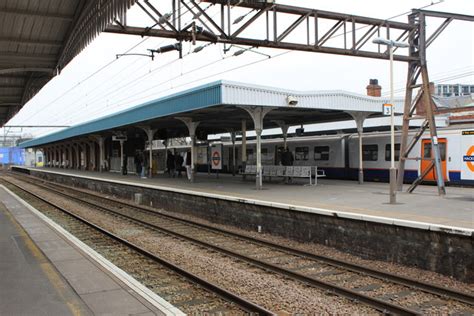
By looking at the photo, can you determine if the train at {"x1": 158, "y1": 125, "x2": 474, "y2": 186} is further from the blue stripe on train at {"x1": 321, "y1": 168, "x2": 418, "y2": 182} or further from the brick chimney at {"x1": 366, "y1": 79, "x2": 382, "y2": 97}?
the brick chimney at {"x1": 366, "y1": 79, "x2": 382, "y2": 97}

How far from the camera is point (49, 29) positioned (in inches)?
388

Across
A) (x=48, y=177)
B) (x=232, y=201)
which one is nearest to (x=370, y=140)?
(x=232, y=201)

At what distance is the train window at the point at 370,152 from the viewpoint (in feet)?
70.2

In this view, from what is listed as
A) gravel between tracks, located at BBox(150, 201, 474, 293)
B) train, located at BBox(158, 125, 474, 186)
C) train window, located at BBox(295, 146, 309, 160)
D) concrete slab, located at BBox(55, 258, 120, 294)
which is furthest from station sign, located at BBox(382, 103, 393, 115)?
train window, located at BBox(295, 146, 309, 160)

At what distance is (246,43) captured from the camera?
11961 mm

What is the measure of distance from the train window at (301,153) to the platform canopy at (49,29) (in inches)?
610

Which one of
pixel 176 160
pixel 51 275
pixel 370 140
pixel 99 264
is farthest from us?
pixel 176 160

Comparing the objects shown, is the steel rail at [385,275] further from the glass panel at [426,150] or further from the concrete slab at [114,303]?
the glass panel at [426,150]

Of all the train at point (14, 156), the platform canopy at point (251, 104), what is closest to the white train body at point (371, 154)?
the platform canopy at point (251, 104)

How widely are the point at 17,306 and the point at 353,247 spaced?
659cm

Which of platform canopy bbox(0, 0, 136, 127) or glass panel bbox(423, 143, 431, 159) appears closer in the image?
platform canopy bbox(0, 0, 136, 127)

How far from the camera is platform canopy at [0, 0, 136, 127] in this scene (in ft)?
27.4

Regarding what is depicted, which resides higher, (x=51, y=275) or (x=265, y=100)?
(x=265, y=100)

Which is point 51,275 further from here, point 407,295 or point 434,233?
point 434,233
